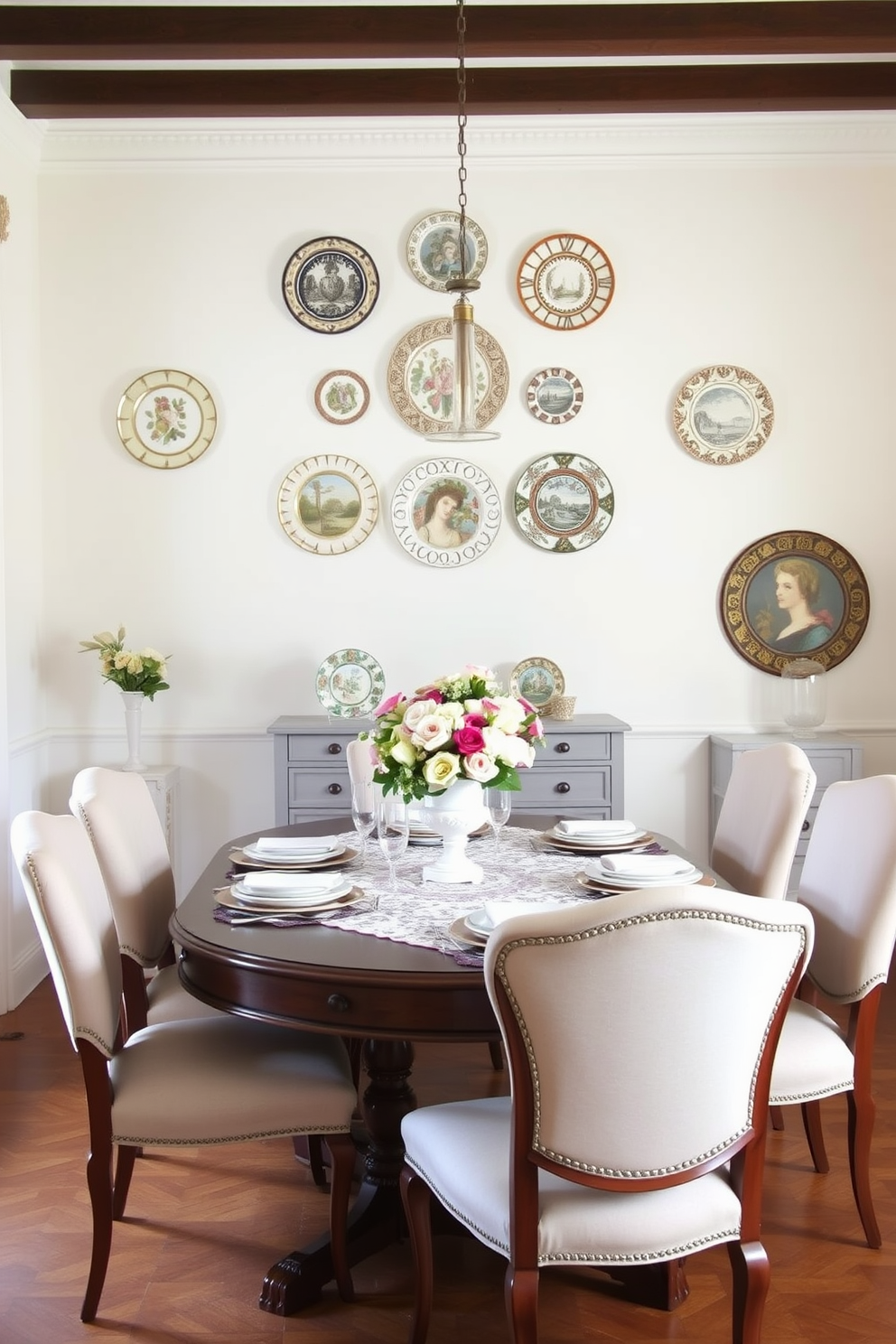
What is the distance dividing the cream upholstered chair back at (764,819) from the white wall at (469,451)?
155 cm

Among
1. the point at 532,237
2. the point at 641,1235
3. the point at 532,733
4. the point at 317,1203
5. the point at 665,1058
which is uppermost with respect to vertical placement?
the point at 532,237

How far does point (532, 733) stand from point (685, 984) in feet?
3.70

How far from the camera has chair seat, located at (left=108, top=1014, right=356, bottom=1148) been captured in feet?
7.61

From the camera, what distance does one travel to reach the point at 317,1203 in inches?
113

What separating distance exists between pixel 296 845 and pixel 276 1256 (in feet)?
3.04

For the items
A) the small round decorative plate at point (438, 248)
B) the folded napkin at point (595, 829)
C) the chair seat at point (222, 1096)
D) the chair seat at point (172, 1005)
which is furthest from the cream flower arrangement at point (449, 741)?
the small round decorative plate at point (438, 248)

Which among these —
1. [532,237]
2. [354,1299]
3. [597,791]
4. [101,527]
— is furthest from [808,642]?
[354,1299]

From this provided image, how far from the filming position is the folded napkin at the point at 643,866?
2637 millimetres

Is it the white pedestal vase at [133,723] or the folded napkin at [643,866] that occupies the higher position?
the white pedestal vase at [133,723]

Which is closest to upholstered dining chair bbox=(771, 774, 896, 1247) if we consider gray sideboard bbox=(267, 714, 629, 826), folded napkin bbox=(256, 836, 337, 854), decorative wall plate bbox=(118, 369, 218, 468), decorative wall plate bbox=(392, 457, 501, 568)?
folded napkin bbox=(256, 836, 337, 854)

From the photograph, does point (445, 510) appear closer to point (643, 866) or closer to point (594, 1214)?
point (643, 866)

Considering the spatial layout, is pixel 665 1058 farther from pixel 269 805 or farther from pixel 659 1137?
pixel 269 805

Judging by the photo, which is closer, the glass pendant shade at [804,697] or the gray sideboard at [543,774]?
the gray sideboard at [543,774]

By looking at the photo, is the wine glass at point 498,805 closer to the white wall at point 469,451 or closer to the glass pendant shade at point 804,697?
the white wall at point 469,451
